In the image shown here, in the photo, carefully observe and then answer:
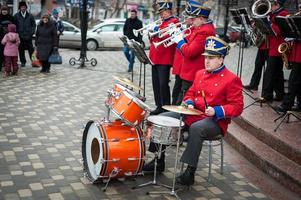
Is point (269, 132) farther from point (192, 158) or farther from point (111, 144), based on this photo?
point (111, 144)

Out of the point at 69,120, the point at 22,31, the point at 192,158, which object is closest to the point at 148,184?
Answer: the point at 192,158

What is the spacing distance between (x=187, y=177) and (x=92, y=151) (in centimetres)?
109

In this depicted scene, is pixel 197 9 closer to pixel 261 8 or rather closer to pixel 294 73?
pixel 294 73

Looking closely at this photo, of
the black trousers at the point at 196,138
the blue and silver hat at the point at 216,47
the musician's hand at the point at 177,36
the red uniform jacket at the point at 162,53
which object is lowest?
the black trousers at the point at 196,138

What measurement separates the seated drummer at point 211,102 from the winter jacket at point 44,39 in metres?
7.59

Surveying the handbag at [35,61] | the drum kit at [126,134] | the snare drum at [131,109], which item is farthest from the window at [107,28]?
the snare drum at [131,109]

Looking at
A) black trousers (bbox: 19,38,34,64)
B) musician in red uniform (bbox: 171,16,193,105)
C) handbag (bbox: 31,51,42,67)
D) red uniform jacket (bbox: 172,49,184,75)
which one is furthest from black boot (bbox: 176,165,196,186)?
black trousers (bbox: 19,38,34,64)

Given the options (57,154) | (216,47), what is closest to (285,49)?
(216,47)

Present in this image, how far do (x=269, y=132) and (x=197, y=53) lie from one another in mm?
1473

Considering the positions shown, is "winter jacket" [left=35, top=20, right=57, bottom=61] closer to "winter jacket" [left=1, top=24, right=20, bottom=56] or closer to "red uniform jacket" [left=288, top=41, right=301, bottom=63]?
"winter jacket" [left=1, top=24, right=20, bottom=56]

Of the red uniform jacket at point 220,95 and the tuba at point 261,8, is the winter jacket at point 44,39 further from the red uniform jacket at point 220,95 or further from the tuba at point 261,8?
the red uniform jacket at point 220,95

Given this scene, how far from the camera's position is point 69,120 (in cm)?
766

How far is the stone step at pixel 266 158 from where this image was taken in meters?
5.15

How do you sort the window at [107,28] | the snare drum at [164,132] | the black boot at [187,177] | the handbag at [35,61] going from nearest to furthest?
the snare drum at [164,132]
the black boot at [187,177]
the handbag at [35,61]
the window at [107,28]
